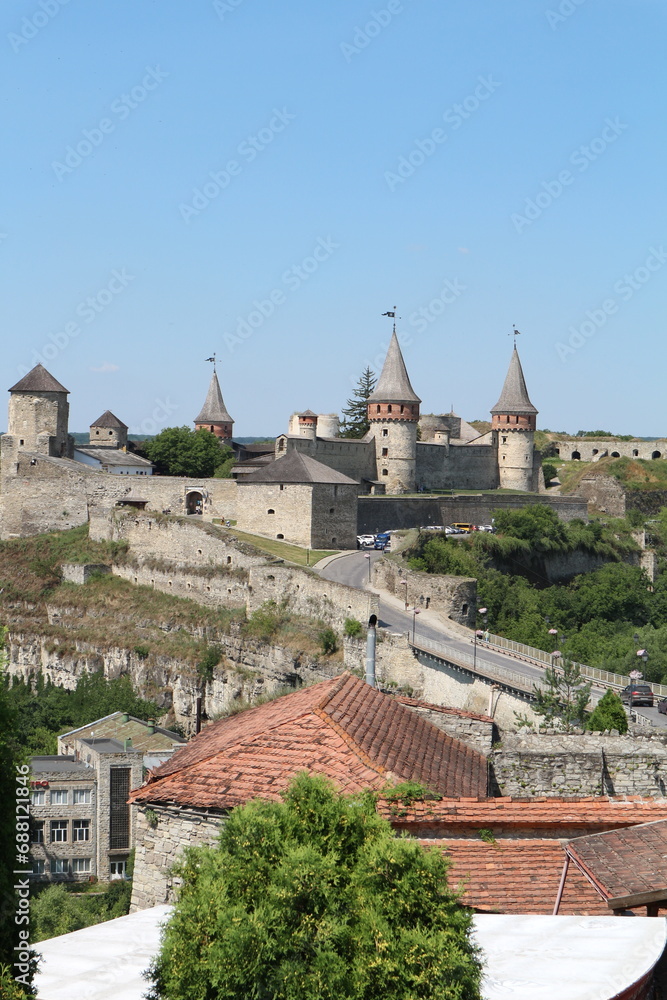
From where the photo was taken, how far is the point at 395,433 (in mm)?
60719

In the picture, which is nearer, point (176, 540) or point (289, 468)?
point (176, 540)

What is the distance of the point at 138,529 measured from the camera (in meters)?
48.4

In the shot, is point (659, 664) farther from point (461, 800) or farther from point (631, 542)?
point (461, 800)

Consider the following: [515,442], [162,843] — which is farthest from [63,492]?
[162,843]

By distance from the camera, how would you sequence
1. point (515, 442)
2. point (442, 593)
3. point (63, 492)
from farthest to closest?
point (515, 442)
point (63, 492)
point (442, 593)

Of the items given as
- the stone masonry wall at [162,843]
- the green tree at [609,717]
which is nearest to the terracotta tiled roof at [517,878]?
the stone masonry wall at [162,843]

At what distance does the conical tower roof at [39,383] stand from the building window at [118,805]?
26.0 meters

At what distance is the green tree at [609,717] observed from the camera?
74.7ft

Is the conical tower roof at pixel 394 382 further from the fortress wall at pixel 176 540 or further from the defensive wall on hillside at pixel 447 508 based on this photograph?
the fortress wall at pixel 176 540

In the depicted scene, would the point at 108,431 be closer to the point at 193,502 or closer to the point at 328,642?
the point at 193,502

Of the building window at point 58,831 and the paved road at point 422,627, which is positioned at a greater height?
the paved road at point 422,627

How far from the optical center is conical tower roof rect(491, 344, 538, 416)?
225 feet

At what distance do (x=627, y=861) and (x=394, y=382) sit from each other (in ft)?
174

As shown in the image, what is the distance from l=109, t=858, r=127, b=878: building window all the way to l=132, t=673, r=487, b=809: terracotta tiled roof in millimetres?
20065
